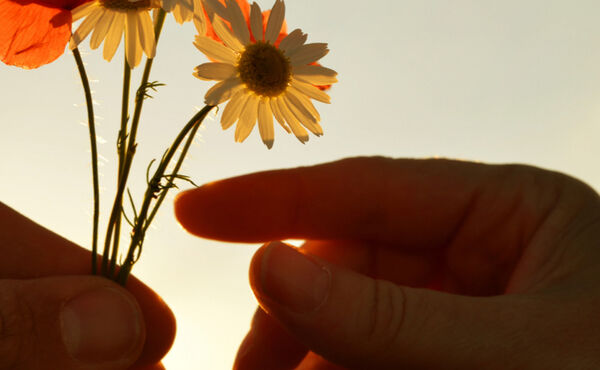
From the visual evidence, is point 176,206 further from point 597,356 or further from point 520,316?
point 597,356

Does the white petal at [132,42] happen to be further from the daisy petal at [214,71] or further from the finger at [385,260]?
the finger at [385,260]

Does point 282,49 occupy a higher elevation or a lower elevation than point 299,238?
higher

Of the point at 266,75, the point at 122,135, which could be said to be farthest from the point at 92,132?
the point at 266,75

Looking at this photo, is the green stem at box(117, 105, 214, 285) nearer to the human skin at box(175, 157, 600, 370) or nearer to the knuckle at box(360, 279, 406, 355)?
the human skin at box(175, 157, 600, 370)

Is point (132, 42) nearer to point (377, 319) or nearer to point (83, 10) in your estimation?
point (83, 10)

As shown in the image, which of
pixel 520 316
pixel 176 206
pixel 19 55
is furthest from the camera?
pixel 176 206

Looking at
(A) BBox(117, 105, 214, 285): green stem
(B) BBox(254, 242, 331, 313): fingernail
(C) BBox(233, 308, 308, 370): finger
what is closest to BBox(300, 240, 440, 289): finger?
Result: (C) BBox(233, 308, 308, 370): finger

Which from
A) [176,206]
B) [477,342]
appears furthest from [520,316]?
[176,206]
